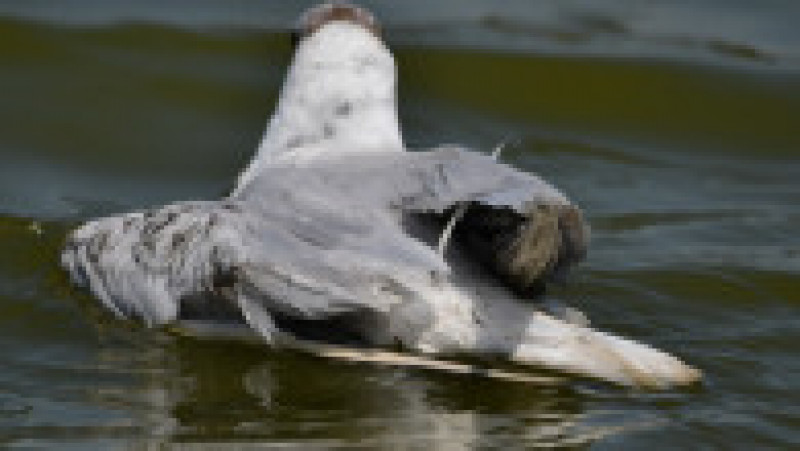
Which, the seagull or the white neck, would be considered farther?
the white neck

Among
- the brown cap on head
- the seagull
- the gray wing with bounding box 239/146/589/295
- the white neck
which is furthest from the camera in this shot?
the brown cap on head

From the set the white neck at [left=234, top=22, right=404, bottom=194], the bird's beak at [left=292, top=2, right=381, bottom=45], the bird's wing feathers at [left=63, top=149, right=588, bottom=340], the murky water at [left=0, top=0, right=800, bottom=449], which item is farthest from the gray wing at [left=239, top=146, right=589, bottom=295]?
the bird's beak at [left=292, top=2, right=381, bottom=45]

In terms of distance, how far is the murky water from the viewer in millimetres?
4965

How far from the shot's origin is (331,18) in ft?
21.8

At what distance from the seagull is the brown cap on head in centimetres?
121

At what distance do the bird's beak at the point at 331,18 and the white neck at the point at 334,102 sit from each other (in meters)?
0.03

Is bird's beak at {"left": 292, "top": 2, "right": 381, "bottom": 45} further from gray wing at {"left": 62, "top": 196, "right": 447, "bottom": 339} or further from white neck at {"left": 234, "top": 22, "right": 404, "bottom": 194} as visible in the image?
gray wing at {"left": 62, "top": 196, "right": 447, "bottom": 339}

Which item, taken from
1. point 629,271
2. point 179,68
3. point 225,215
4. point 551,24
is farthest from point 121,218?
point 551,24

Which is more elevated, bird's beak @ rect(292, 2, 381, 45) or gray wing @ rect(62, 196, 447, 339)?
bird's beak @ rect(292, 2, 381, 45)

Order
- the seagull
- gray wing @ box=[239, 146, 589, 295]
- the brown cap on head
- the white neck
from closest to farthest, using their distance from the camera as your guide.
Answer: gray wing @ box=[239, 146, 589, 295]
the seagull
the white neck
the brown cap on head

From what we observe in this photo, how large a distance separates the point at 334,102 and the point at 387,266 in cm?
147

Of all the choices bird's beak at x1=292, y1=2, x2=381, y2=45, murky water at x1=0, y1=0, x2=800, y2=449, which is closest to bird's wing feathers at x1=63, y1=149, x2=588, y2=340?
murky water at x1=0, y1=0, x2=800, y2=449

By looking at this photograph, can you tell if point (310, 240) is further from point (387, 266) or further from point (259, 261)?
point (387, 266)

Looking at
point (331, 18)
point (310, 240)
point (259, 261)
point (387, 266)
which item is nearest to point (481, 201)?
point (387, 266)
